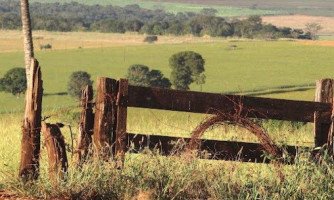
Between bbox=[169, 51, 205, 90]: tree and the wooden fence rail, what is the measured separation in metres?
90.7

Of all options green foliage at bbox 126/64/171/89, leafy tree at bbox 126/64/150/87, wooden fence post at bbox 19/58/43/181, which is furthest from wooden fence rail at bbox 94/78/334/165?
leafy tree at bbox 126/64/150/87

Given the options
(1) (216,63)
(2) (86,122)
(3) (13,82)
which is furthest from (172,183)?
(1) (216,63)

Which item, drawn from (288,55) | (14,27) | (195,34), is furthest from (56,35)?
(288,55)

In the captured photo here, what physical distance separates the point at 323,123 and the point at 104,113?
2548 millimetres

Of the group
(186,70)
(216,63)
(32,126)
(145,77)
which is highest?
(32,126)

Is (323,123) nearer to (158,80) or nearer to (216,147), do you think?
(216,147)

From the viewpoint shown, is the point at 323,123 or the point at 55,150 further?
the point at 323,123

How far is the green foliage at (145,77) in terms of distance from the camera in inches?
3703

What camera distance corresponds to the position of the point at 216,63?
389ft

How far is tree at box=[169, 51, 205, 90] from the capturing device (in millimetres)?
101394

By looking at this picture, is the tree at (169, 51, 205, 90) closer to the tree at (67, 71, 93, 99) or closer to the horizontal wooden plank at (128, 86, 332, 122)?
the tree at (67, 71, 93, 99)

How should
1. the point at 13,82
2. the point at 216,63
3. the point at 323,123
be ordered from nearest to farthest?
the point at 323,123 < the point at 13,82 < the point at 216,63

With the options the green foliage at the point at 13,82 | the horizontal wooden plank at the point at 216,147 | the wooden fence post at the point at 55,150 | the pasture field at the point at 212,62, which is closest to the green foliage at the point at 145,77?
the pasture field at the point at 212,62

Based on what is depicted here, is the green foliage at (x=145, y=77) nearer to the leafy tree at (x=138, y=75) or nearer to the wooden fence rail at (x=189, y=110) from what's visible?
the leafy tree at (x=138, y=75)
